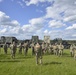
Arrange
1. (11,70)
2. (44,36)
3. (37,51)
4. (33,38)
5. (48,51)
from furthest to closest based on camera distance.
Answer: (33,38) < (44,36) < (48,51) < (37,51) < (11,70)

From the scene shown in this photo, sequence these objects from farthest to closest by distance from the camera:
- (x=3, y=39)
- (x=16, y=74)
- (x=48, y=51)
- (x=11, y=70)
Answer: (x=3, y=39)
(x=48, y=51)
(x=11, y=70)
(x=16, y=74)

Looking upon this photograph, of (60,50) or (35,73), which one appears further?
(60,50)

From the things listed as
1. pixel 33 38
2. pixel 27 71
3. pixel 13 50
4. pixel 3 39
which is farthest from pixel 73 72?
pixel 3 39

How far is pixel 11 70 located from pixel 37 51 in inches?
195

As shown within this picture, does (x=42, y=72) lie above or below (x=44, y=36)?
below

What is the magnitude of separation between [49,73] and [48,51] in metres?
30.4

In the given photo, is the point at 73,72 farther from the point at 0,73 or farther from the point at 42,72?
the point at 0,73

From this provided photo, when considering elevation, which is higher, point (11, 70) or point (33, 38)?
point (33, 38)

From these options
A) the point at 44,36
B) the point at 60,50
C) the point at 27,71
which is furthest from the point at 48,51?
the point at 27,71

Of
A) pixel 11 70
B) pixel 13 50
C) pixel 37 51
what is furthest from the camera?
pixel 13 50

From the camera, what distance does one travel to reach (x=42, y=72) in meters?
23.1

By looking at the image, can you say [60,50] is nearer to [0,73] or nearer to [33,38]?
[0,73]

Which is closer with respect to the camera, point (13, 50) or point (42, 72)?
point (42, 72)

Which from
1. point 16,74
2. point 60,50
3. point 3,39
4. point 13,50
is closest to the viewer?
point 16,74
